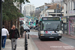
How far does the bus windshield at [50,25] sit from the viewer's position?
1895 centimetres

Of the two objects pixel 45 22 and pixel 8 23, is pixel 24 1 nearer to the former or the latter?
pixel 45 22

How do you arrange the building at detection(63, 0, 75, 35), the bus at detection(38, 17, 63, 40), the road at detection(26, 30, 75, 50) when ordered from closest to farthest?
the road at detection(26, 30, 75, 50) → the bus at detection(38, 17, 63, 40) → the building at detection(63, 0, 75, 35)

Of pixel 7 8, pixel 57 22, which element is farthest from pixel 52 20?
pixel 7 8

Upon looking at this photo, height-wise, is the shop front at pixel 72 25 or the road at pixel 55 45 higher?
the shop front at pixel 72 25

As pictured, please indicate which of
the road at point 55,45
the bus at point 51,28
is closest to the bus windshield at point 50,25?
the bus at point 51,28

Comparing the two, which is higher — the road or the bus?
the bus

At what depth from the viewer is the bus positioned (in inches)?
741

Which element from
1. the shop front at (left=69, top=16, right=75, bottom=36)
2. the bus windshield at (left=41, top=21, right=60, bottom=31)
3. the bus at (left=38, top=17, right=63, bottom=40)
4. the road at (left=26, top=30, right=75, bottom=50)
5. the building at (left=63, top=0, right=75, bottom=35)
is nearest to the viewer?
the road at (left=26, top=30, right=75, bottom=50)

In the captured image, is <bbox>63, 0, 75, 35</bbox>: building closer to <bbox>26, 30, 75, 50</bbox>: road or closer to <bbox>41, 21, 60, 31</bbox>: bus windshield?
<bbox>41, 21, 60, 31</bbox>: bus windshield

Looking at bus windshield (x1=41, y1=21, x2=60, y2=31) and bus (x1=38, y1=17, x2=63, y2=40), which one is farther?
bus windshield (x1=41, y1=21, x2=60, y2=31)

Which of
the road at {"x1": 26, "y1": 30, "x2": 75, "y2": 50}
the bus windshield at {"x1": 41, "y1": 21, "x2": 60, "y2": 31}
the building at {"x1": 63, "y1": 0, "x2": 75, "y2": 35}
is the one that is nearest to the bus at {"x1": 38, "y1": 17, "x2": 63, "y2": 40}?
the bus windshield at {"x1": 41, "y1": 21, "x2": 60, "y2": 31}

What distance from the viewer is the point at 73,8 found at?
31.2 metres

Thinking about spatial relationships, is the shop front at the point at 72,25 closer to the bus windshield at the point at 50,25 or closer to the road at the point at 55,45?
the bus windshield at the point at 50,25

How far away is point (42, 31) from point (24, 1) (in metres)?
4.18
